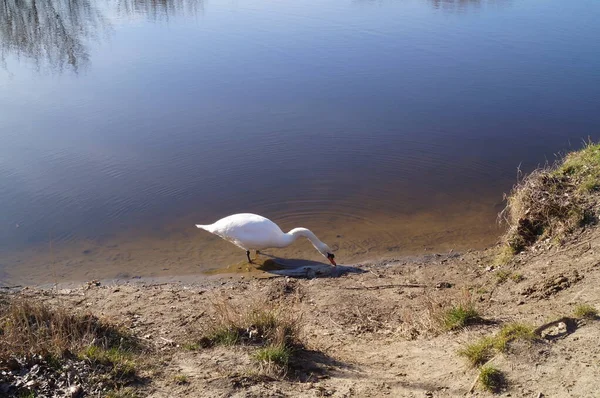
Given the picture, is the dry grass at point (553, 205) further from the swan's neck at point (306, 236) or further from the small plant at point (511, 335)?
the small plant at point (511, 335)

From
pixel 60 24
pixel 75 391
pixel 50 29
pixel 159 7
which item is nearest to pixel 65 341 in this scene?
pixel 75 391

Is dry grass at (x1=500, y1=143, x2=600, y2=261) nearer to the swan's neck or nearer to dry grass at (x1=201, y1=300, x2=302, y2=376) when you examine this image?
the swan's neck

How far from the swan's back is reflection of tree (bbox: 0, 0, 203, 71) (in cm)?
1063

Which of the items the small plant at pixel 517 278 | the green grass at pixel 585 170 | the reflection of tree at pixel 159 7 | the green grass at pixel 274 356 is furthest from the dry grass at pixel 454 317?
the reflection of tree at pixel 159 7

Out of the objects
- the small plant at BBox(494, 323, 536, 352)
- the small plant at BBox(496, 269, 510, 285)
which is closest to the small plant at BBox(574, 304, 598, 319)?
the small plant at BBox(494, 323, 536, 352)

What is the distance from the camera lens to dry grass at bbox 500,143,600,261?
7871 mm

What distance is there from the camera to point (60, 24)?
22188mm

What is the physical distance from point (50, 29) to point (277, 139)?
12839mm

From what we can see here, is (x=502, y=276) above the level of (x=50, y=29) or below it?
below

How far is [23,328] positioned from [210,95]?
10.7 m

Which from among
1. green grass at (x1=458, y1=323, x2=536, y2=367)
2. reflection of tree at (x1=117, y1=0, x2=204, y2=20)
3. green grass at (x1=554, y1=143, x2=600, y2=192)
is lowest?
green grass at (x1=458, y1=323, x2=536, y2=367)

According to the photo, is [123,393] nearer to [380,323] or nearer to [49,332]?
[49,332]

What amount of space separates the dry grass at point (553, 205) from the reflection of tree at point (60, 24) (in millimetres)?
13647

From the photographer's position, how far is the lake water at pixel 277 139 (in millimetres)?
10047
